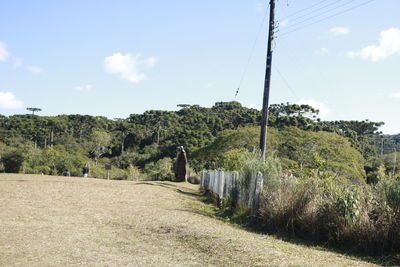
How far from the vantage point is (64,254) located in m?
7.57

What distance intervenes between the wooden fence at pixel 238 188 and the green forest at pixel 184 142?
5.43 feet

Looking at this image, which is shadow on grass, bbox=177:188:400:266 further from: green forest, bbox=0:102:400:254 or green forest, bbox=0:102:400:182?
green forest, bbox=0:102:400:182

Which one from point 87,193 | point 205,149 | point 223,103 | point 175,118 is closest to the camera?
point 87,193

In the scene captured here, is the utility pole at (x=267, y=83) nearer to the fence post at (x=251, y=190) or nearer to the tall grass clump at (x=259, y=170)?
the tall grass clump at (x=259, y=170)

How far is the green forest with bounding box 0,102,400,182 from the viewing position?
137 feet

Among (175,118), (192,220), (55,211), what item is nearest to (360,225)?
(192,220)

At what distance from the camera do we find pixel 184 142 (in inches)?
2339

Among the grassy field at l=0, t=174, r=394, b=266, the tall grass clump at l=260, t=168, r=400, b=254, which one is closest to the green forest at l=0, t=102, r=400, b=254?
the tall grass clump at l=260, t=168, r=400, b=254

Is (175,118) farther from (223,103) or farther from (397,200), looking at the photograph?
(397,200)

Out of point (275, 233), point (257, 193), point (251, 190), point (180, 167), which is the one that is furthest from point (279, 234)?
point (180, 167)

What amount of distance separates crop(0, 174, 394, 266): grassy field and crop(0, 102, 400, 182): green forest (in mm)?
3802

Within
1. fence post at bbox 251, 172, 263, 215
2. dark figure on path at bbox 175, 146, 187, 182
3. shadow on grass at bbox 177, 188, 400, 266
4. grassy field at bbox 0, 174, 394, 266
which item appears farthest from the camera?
dark figure on path at bbox 175, 146, 187, 182

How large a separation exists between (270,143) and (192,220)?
33.7 metres

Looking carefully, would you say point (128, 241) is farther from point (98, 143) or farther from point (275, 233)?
point (98, 143)
